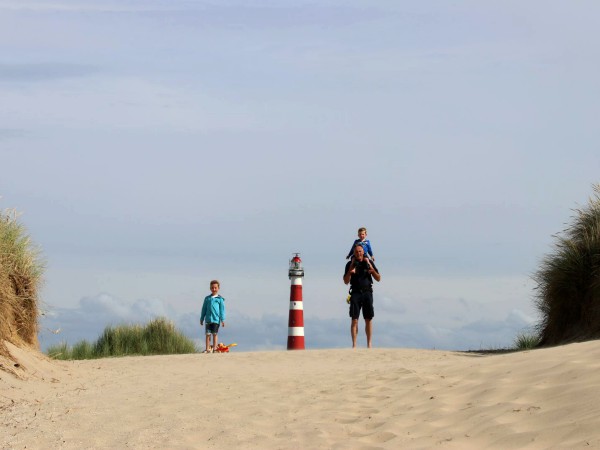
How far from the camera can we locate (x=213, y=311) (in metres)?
17.8

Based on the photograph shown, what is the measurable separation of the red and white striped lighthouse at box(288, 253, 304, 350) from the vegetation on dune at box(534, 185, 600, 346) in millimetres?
5828

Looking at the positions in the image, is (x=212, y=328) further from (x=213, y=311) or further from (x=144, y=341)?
(x=144, y=341)

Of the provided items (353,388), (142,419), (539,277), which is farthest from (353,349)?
(142,419)

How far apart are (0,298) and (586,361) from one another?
7.86 m

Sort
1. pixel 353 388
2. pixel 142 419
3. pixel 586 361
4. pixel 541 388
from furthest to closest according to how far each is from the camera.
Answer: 1. pixel 353 388
2. pixel 142 419
3. pixel 586 361
4. pixel 541 388

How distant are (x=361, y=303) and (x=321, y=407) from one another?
7.12 m

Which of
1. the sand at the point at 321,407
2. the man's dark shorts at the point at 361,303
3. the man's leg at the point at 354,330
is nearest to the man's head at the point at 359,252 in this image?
the man's dark shorts at the point at 361,303

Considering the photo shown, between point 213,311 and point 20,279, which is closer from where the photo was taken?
point 20,279

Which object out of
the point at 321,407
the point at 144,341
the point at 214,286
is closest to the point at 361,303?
the point at 214,286

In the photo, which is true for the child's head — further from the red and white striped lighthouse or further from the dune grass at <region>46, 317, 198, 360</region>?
the dune grass at <region>46, 317, 198, 360</region>

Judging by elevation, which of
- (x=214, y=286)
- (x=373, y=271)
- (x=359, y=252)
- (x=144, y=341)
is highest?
(x=359, y=252)

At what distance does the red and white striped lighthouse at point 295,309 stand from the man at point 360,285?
352 cm

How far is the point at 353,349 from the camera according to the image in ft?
54.0

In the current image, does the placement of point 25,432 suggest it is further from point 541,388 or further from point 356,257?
point 356,257
